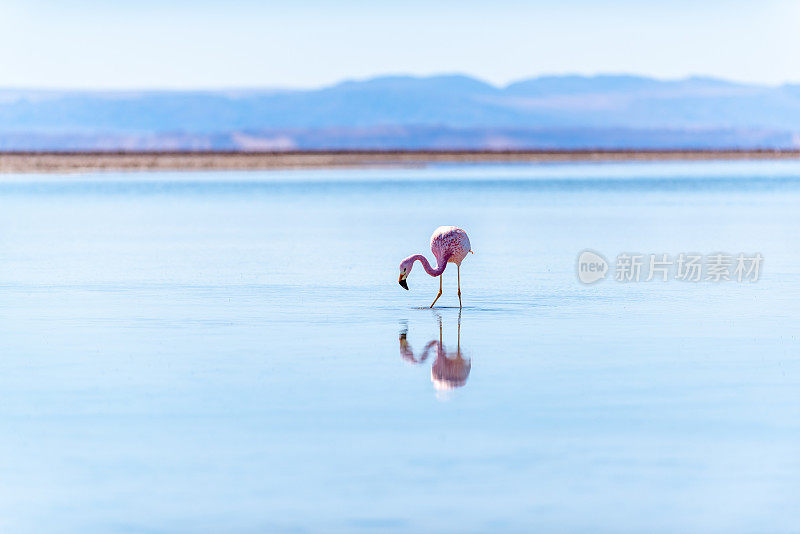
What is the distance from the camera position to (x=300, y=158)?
100625 mm

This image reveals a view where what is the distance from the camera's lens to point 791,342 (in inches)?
453

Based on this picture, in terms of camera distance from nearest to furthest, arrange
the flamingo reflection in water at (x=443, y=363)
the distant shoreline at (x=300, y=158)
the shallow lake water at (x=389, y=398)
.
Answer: the shallow lake water at (x=389, y=398)
the flamingo reflection in water at (x=443, y=363)
the distant shoreline at (x=300, y=158)

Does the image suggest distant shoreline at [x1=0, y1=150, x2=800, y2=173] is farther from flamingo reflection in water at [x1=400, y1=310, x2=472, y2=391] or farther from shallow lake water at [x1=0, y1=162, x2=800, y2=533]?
flamingo reflection in water at [x1=400, y1=310, x2=472, y2=391]

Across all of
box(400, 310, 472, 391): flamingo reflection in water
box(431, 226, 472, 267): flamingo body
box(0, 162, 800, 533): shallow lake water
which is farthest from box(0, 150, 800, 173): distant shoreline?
box(400, 310, 472, 391): flamingo reflection in water

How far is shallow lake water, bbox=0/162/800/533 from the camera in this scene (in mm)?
6852

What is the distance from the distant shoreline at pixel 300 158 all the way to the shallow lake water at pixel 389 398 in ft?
236

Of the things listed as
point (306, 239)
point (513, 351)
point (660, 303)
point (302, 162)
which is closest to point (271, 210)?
point (306, 239)

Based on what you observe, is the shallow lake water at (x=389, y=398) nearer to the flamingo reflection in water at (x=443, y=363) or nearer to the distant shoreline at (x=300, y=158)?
the flamingo reflection in water at (x=443, y=363)

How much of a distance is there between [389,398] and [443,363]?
1.48m

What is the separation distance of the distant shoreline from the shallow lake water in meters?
72.0

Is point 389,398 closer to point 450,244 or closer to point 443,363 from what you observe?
point 443,363

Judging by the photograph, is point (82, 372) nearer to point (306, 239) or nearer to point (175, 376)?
point (175, 376)

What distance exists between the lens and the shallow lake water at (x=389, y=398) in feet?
22.5

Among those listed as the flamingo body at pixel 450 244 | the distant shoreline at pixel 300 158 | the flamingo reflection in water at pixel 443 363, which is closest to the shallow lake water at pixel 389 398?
the flamingo reflection in water at pixel 443 363
